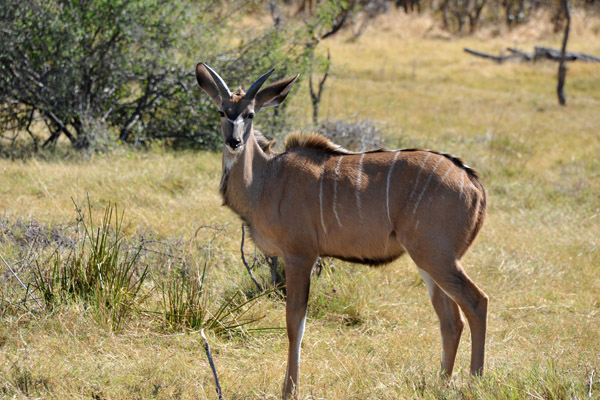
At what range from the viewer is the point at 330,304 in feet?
14.8

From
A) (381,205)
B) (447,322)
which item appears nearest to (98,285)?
(381,205)

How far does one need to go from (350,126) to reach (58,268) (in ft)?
16.8

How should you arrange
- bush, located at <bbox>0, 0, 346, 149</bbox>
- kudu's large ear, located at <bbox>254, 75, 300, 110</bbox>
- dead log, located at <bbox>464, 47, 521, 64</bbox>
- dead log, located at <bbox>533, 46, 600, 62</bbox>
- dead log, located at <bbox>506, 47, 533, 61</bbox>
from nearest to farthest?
kudu's large ear, located at <bbox>254, 75, 300, 110</bbox>
bush, located at <bbox>0, 0, 346, 149</bbox>
dead log, located at <bbox>533, 46, 600, 62</bbox>
dead log, located at <bbox>506, 47, 533, 61</bbox>
dead log, located at <bbox>464, 47, 521, 64</bbox>

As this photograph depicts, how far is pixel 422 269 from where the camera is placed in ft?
11.5

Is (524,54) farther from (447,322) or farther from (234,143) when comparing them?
(234,143)

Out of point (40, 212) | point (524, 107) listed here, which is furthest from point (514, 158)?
point (40, 212)

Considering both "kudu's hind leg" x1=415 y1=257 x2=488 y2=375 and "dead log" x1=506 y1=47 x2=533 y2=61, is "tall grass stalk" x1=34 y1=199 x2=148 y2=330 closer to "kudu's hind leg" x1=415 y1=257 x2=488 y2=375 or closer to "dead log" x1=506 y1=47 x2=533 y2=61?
"kudu's hind leg" x1=415 y1=257 x2=488 y2=375

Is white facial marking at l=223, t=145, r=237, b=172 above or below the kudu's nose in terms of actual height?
below

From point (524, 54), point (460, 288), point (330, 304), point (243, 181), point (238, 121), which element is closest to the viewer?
point (460, 288)

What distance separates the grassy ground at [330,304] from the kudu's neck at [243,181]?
47 cm

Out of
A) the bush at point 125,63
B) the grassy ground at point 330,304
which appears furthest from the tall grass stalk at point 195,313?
the bush at point 125,63

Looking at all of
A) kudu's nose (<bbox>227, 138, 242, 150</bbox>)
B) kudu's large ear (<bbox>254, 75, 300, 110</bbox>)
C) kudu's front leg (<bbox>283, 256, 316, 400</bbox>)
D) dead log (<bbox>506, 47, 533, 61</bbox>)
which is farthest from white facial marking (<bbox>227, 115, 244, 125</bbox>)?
dead log (<bbox>506, 47, 533, 61</bbox>)

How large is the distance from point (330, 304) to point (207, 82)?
158cm

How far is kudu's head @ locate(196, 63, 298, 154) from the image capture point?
367 centimetres
